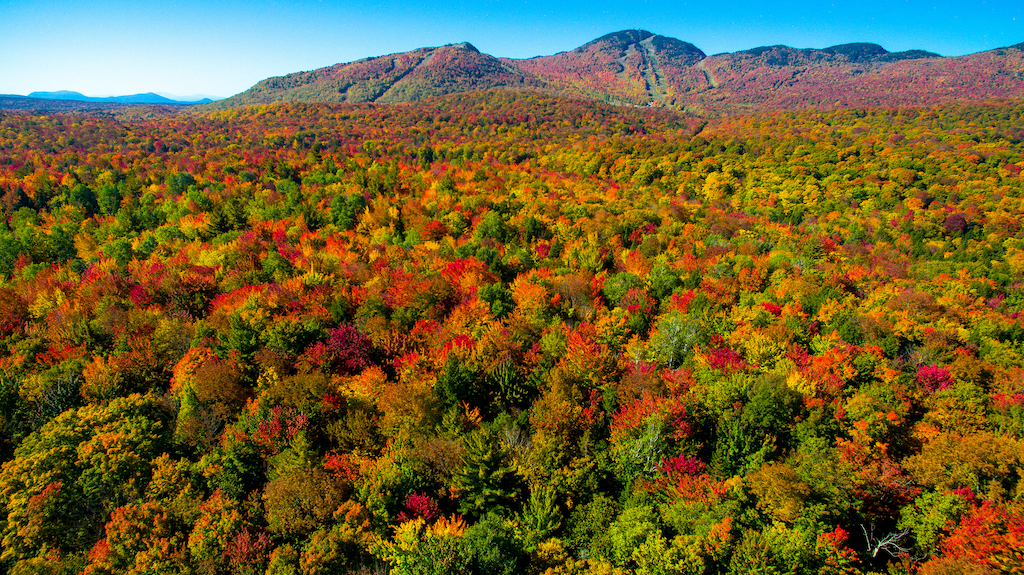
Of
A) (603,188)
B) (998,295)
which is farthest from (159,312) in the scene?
(998,295)

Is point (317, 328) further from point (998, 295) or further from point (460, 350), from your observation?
point (998, 295)

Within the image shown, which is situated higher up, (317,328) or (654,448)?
(317,328)

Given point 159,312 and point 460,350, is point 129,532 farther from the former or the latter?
point 159,312

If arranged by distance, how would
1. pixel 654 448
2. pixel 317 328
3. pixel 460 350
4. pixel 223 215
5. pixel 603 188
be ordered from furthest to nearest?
pixel 603 188 → pixel 223 215 → pixel 317 328 → pixel 460 350 → pixel 654 448

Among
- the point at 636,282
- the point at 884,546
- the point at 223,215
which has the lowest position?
the point at 884,546

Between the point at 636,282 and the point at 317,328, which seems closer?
the point at 317,328

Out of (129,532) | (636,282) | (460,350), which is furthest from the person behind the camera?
(636,282)

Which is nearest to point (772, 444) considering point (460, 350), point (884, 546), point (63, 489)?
point (884, 546)
